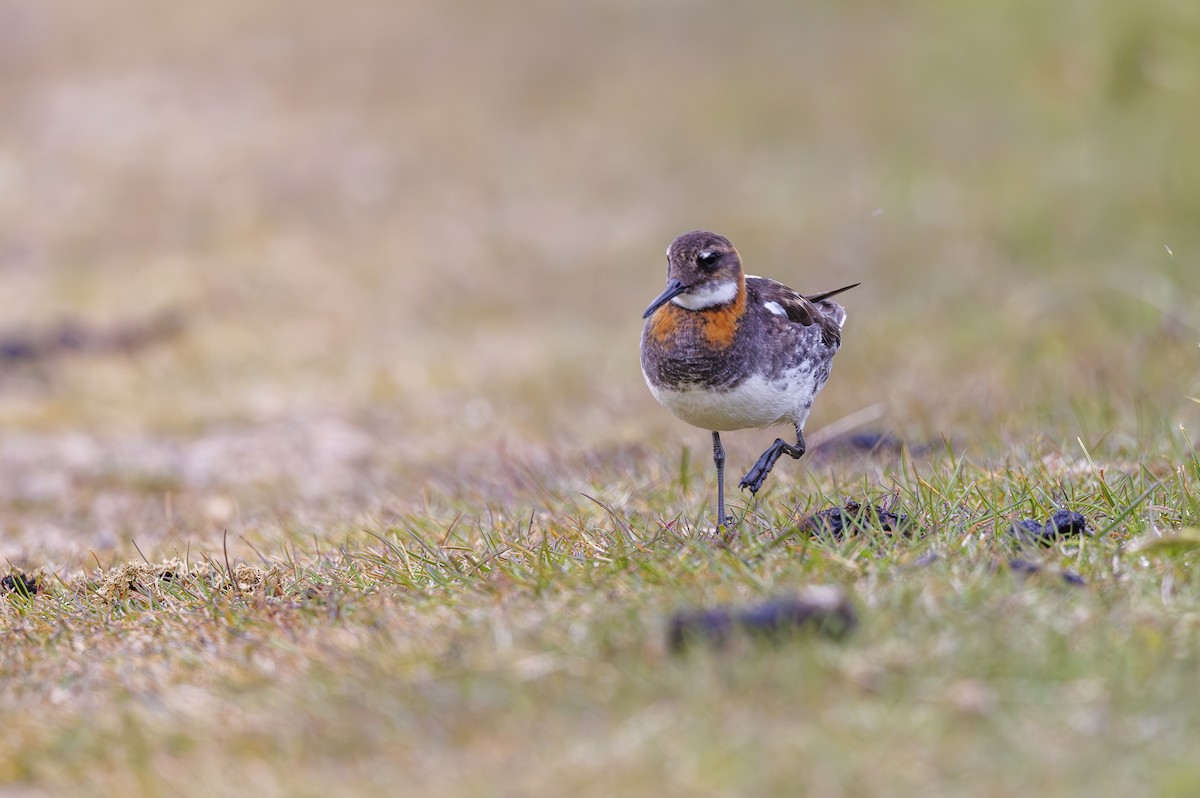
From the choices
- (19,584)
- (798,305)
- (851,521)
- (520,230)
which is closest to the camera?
(851,521)

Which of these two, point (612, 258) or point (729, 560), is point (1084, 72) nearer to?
point (612, 258)

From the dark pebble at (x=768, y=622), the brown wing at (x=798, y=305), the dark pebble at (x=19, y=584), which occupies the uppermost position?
the brown wing at (x=798, y=305)

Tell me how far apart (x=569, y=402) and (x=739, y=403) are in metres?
5.35

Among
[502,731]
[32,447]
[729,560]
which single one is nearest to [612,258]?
[32,447]

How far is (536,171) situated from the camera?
16609mm

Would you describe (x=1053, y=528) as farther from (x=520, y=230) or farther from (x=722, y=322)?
(x=520, y=230)

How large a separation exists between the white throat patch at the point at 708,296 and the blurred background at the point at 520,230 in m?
0.94

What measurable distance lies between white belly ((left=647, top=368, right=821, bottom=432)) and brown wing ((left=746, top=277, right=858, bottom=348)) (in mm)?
343

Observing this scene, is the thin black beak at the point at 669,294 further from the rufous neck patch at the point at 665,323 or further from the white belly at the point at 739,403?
the white belly at the point at 739,403

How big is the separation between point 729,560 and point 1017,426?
11.5ft

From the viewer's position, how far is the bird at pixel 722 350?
19.2ft

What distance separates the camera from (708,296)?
6.04 meters

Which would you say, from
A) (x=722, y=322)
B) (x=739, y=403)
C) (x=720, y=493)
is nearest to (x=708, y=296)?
(x=722, y=322)

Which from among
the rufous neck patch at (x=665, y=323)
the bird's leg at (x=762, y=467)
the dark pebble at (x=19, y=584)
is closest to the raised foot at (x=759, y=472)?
the bird's leg at (x=762, y=467)
